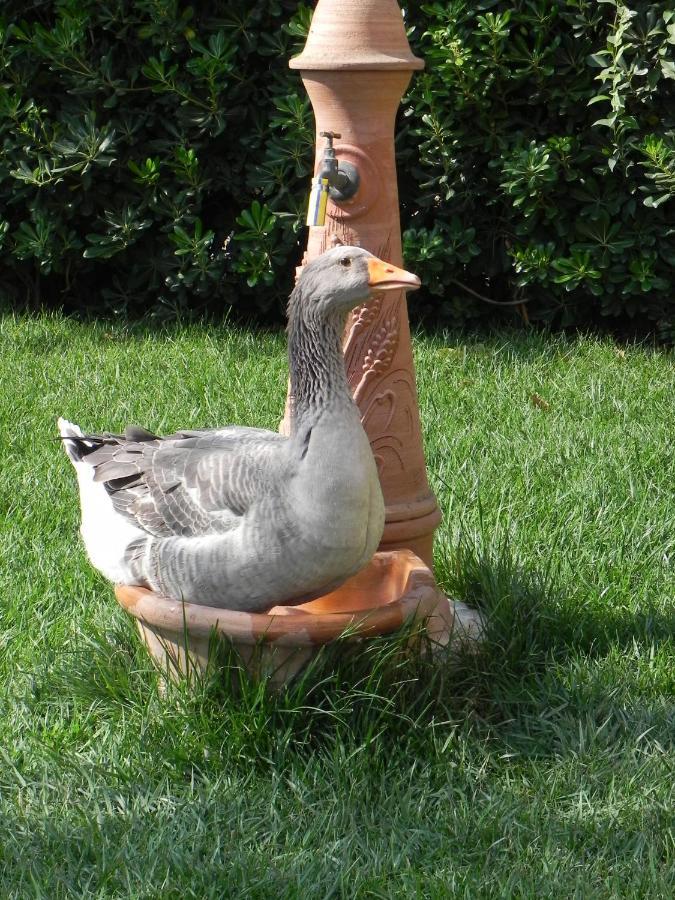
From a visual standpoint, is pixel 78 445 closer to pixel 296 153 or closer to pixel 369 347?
pixel 369 347

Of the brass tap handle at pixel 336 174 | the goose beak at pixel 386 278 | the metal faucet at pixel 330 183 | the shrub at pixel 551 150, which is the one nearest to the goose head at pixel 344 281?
the goose beak at pixel 386 278

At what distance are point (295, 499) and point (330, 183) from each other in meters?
0.88

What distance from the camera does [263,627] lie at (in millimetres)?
2727

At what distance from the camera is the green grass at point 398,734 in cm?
250

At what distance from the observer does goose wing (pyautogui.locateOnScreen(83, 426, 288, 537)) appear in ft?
9.45

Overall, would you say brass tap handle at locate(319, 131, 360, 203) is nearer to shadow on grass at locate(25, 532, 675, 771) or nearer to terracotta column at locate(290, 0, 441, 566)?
terracotta column at locate(290, 0, 441, 566)

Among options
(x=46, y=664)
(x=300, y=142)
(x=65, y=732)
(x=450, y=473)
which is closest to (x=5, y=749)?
(x=65, y=732)

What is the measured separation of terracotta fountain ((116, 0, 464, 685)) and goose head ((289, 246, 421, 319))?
0.64 feet

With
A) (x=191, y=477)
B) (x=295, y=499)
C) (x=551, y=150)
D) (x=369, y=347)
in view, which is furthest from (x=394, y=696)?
(x=551, y=150)

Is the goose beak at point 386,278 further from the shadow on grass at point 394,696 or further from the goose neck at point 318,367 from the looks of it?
the shadow on grass at point 394,696

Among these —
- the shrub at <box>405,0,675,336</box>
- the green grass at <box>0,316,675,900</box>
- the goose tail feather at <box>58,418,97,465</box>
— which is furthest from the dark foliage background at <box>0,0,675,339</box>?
the goose tail feather at <box>58,418,97,465</box>

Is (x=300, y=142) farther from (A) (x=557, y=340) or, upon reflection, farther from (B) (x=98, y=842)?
(B) (x=98, y=842)

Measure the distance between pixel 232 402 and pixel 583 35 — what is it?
2425 millimetres

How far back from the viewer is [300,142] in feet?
19.2
